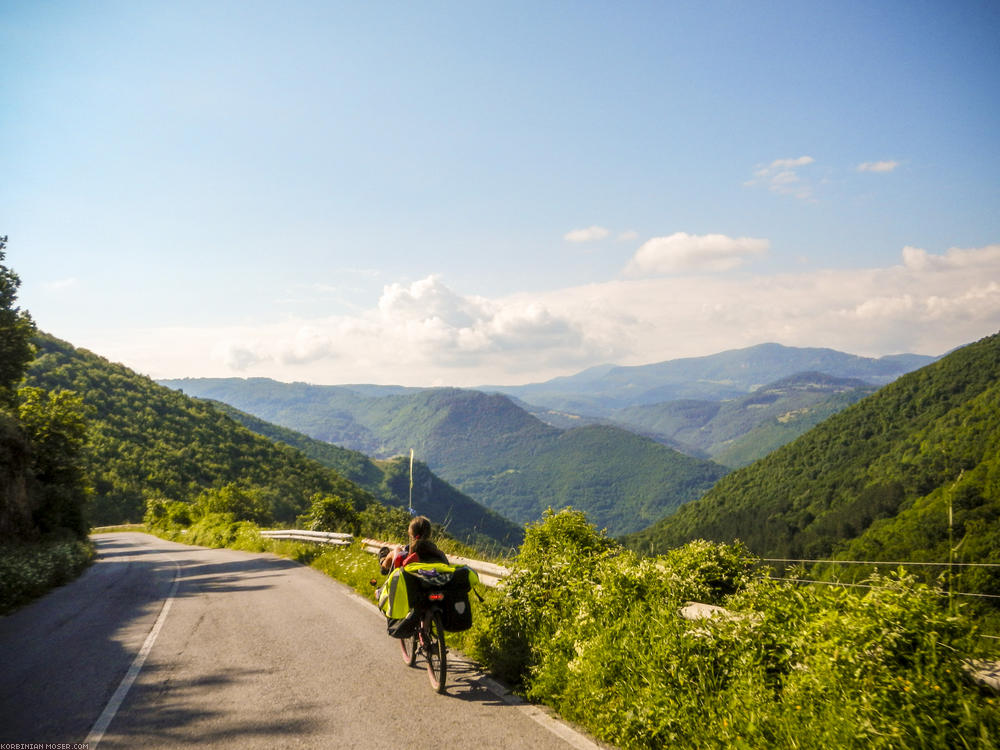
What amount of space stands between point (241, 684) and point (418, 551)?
2273 millimetres

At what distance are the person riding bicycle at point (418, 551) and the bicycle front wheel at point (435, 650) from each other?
24.6 inches

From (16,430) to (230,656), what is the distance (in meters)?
19.2

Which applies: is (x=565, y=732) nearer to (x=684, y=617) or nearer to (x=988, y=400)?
(x=684, y=617)

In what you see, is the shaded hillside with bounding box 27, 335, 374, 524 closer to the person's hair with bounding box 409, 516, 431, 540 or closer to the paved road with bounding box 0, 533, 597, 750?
the paved road with bounding box 0, 533, 597, 750

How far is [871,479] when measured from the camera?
110000 mm

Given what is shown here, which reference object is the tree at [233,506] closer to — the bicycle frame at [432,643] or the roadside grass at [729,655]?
the bicycle frame at [432,643]

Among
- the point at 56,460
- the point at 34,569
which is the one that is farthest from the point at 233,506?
the point at 34,569

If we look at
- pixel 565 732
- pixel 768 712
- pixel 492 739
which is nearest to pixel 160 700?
pixel 492 739

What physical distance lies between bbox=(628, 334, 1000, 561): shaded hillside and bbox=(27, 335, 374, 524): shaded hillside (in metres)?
58.7

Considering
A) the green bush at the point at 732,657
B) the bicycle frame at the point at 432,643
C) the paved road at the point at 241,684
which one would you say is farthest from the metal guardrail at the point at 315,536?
the green bush at the point at 732,657

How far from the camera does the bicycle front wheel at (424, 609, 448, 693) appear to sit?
5793mm

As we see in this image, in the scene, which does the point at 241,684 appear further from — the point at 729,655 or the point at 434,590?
the point at 729,655

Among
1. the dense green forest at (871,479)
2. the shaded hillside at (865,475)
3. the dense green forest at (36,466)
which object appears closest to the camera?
the dense green forest at (36,466)

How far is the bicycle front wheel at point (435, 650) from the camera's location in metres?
5.79
